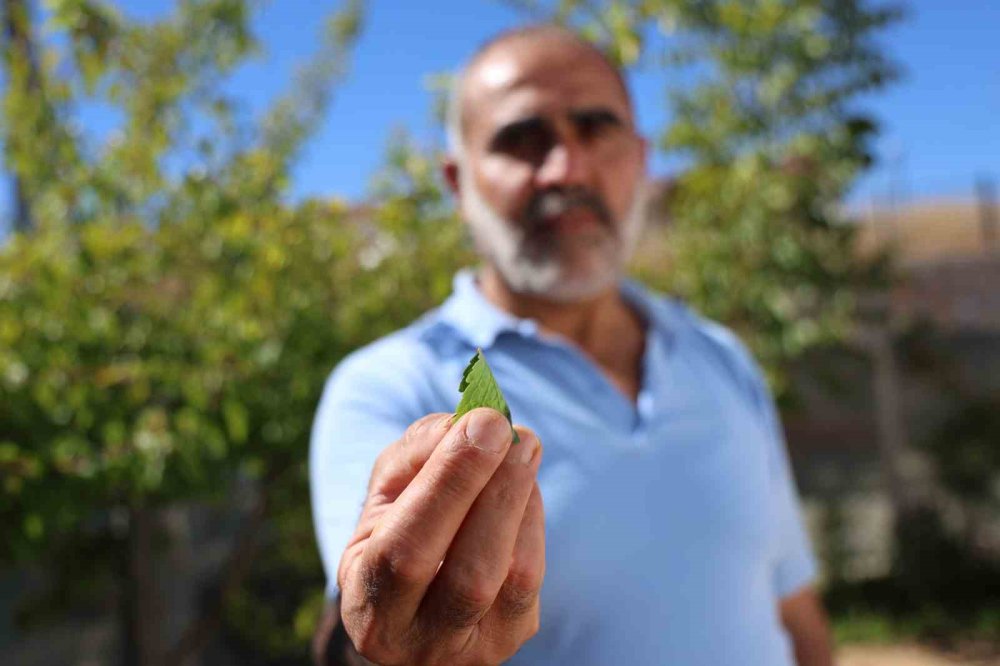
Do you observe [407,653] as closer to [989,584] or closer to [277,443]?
[277,443]

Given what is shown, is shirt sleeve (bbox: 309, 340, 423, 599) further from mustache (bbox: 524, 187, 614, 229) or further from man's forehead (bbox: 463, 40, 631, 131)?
man's forehead (bbox: 463, 40, 631, 131)

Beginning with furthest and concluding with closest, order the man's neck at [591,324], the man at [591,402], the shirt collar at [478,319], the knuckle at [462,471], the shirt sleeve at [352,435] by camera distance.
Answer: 1. the man's neck at [591,324]
2. the shirt collar at [478,319]
3. the man at [591,402]
4. the shirt sleeve at [352,435]
5. the knuckle at [462,471]

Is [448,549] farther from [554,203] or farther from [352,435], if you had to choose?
[554,203]

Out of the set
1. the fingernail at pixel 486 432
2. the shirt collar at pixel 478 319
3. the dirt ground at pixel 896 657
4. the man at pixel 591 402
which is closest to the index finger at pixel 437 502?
the fingernail at pixel 486 432

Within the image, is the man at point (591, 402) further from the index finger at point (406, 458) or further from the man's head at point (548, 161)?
the index finger at point (406, 458)

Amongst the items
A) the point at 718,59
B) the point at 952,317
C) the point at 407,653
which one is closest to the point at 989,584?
the point at 952,317

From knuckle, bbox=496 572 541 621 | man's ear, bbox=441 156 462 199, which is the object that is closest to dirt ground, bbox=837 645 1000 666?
man's ear, bbox=441 156 462 199
